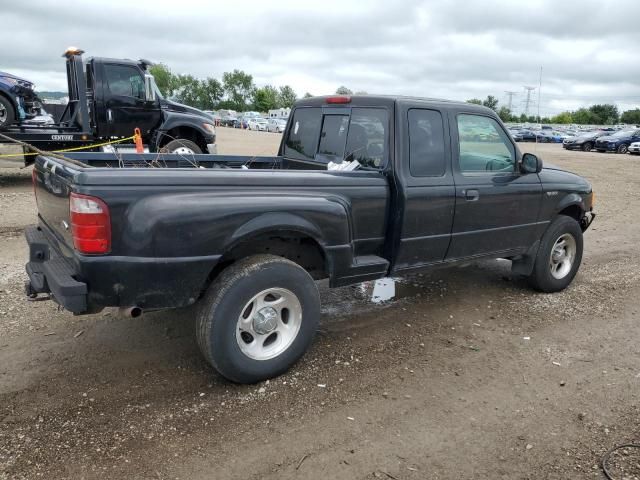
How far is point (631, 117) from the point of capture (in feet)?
319

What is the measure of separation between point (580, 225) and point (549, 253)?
876mm

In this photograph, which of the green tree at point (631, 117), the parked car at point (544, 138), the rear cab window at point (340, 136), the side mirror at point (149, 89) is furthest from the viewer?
the green tree at point (631, 117)

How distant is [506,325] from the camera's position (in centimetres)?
476

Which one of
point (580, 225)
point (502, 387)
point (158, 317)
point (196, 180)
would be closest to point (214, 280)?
point (196, 180)

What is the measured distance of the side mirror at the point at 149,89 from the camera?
468 inches

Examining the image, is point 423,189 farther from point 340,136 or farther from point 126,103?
point 126,103

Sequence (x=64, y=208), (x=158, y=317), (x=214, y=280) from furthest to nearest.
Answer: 1. (x=158, y=317)
2. (x=214, y=280)
3. (x=64, y=208)

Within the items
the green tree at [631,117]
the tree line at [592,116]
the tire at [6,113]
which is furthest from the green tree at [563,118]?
the tire at [6,113]

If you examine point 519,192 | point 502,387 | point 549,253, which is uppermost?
point 519,192

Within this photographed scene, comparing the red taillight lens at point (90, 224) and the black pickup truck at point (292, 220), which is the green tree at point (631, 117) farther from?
the red taillight lens at point (90, 224)

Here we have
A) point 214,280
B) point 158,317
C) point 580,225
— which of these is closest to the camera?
point 214,280

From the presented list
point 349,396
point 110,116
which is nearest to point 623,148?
point 110,116

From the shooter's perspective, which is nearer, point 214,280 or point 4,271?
point 214,280

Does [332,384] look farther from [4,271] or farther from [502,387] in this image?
[4,271]
